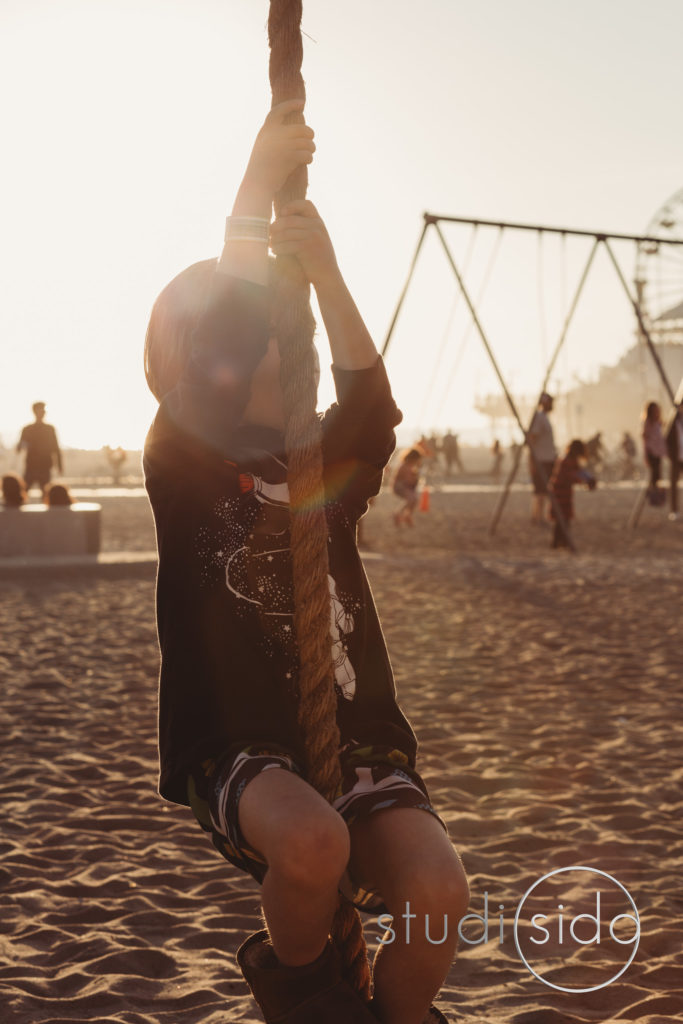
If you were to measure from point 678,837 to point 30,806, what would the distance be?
2498 millimetres

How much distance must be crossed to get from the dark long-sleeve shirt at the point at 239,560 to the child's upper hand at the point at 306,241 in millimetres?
117

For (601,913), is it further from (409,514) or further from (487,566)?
(409,514)

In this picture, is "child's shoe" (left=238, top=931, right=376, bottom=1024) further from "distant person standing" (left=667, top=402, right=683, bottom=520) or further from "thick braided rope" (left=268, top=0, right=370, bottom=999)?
"distant person standing" (left=667, top=402, right=683, bottom=520)

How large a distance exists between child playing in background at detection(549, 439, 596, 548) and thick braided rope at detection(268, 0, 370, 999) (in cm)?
1198

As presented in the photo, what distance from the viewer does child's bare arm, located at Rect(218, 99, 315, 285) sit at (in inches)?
75.6

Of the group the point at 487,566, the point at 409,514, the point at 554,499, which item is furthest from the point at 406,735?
the point at 409,514

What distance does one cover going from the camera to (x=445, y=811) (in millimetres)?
4484

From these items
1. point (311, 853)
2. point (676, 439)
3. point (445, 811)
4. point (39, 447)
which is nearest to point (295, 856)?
point (311, 853)

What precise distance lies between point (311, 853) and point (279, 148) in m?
1.14

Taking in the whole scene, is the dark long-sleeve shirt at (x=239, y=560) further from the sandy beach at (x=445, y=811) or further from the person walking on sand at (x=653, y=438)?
the person walking on sand at (x=653, y=438)

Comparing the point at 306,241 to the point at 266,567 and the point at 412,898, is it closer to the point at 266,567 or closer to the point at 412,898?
the point at 266,567

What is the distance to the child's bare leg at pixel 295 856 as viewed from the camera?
1.63 metres

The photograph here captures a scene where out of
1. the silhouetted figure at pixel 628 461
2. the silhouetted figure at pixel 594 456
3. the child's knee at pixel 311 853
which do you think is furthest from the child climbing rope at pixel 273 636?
the silhouetted figure at pixel 628 461

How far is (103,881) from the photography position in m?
3.78
